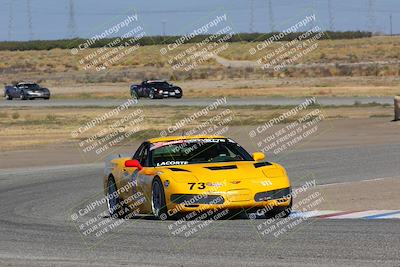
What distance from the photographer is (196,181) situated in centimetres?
1377

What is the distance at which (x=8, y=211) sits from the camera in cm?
1650

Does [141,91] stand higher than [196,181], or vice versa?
[196,181]

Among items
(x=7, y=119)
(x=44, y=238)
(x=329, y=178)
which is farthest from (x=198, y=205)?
(x=7, y=119)

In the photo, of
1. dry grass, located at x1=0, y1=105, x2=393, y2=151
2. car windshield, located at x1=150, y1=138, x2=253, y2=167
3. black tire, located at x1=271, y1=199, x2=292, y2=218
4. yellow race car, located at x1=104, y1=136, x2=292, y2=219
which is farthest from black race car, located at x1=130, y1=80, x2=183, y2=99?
black tire, located at x1=271, y1=199, x2=292, y2=218

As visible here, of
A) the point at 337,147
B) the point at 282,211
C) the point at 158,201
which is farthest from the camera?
the point at 337,147

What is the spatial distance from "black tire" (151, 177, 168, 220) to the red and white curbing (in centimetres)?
182

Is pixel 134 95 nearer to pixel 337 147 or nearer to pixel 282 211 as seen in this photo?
pixel 337 147

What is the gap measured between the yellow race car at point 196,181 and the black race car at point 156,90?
4734 centimetres

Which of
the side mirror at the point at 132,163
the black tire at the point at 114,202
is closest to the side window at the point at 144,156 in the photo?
the side mirror at the point at 132,163

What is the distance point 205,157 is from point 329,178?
662 cm

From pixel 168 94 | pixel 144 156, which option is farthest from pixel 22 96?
pixel 144 156

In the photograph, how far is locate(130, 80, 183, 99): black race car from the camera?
6317 centimetres

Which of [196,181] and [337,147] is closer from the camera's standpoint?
[196,181]

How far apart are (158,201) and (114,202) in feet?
6.44
